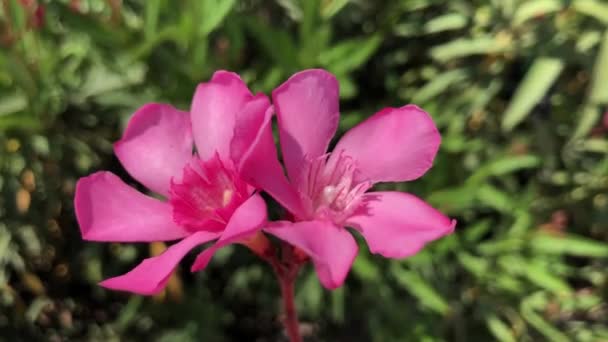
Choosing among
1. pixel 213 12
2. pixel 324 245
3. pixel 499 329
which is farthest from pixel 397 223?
pixel 499 329

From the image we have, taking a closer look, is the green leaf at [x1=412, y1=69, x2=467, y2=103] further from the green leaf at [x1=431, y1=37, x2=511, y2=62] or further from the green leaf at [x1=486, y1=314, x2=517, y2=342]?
the green leaf at [x1=486, y1=314, x2=517, y2=342]

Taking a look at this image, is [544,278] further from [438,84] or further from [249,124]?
[249,124]

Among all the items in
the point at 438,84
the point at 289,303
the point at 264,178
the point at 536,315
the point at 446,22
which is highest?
the point at 264,178

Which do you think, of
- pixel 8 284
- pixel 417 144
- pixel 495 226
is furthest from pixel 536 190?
pixel 8 284

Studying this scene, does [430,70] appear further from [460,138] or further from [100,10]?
[100,10]

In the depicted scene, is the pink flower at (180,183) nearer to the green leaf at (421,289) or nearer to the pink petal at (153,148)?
the pink petal at (153,148)

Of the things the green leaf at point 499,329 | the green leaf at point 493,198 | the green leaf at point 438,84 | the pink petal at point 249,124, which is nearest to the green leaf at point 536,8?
the green leaf at point 438,84
